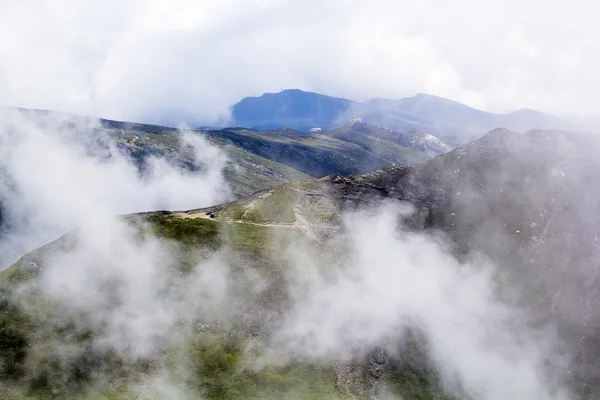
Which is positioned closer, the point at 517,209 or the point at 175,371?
the point at 175,371

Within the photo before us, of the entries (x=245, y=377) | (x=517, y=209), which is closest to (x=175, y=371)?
(x=245, y=377)

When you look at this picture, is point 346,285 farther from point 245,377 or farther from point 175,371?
point 175,371

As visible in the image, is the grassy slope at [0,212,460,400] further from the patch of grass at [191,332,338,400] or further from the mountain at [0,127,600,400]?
the mountain at [0,127,600,400]

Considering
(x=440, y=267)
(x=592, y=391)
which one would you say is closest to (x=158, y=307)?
(x=440, y=267)

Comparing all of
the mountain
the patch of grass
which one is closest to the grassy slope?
the patch of grass

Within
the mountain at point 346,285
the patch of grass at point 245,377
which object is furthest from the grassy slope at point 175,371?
the mountain at point 346,285

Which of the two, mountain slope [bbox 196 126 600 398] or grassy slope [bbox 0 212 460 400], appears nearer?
grassy slope [bbox 0 212 460 400]

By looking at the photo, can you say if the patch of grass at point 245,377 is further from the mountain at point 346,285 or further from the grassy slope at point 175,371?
the mountain at point 346,285

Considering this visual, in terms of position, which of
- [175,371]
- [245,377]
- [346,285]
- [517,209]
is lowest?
[245,377]
